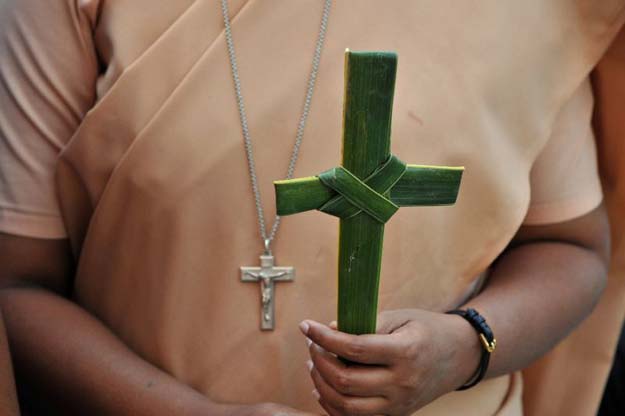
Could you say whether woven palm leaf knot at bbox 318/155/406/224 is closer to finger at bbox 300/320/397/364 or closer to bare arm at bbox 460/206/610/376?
finger at bbox 300/320/397/364

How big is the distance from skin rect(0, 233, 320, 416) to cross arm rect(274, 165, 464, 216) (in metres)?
0.42

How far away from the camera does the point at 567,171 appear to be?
5.22ft

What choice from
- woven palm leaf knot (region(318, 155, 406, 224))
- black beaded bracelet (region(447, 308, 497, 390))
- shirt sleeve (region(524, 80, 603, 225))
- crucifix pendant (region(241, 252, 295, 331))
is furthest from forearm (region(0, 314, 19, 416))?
shirt sleeve (region(524, 80, 603, 225))

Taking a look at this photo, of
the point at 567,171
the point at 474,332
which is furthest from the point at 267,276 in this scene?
the point at 567,171

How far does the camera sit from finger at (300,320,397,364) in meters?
1.07

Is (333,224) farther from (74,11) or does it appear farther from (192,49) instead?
(74,11)

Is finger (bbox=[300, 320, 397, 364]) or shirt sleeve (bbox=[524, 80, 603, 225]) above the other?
shirt sleeve (bbox=[524, 80, 603, 225])

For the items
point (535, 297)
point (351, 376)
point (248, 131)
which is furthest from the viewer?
point (535, 297)

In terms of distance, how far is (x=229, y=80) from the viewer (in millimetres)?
1346

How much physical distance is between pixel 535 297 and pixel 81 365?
0.74 m

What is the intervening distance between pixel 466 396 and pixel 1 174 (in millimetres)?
831

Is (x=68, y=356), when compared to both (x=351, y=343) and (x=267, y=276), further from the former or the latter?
(x=351, y=343)

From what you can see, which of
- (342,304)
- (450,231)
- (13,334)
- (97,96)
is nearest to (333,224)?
(450,231)

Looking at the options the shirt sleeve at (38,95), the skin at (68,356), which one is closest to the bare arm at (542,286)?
the skin at (68,356)
